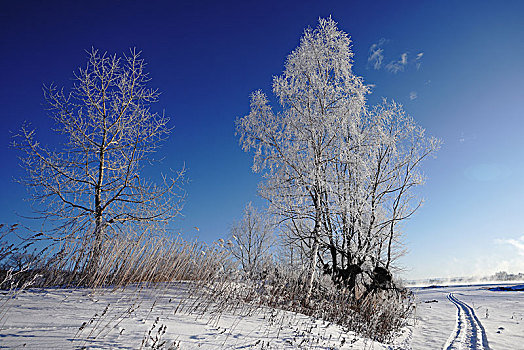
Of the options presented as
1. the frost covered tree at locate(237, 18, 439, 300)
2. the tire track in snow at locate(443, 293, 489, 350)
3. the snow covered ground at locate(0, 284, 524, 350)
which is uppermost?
the frost covered tree at locate(237, 18, 439, 300)

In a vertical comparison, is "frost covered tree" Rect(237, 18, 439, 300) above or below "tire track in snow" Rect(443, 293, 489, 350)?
above

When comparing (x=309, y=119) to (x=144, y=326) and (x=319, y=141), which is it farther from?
(x=144, y=326)

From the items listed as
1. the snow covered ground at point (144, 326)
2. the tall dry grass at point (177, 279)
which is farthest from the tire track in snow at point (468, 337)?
the tall dry grass at point (177, 279)

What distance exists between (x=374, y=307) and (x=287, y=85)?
957 centimetres

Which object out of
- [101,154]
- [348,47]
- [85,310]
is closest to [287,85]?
[348,47]

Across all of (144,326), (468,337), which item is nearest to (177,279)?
(144,326)

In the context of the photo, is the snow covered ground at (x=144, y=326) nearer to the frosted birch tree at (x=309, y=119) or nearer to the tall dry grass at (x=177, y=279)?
the tall dry grass at (x=177, y=279)

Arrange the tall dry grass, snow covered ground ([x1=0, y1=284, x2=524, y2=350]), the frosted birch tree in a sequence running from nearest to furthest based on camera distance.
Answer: snow covered ground ([x1=0, y1=284, x2=524, y2=350]) < the tall dry grass < the frosted birch tree

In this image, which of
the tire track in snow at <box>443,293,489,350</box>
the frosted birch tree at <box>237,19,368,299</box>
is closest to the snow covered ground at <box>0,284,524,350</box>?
the tire track in snow at <box>443,293,489,350</box>

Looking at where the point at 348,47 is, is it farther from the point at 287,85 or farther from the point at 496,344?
the point at 496,344

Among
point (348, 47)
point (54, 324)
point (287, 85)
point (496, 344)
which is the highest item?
point (348, 47)

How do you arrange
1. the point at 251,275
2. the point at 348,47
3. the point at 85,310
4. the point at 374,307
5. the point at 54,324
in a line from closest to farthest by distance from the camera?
the point at 54,324, the point at 85,310, the point at 251,275, the point at 374,307, the point at 348,47

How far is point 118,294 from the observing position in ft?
19.9

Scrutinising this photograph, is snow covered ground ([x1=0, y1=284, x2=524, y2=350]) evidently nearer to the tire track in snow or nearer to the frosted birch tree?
the tire track in snow
